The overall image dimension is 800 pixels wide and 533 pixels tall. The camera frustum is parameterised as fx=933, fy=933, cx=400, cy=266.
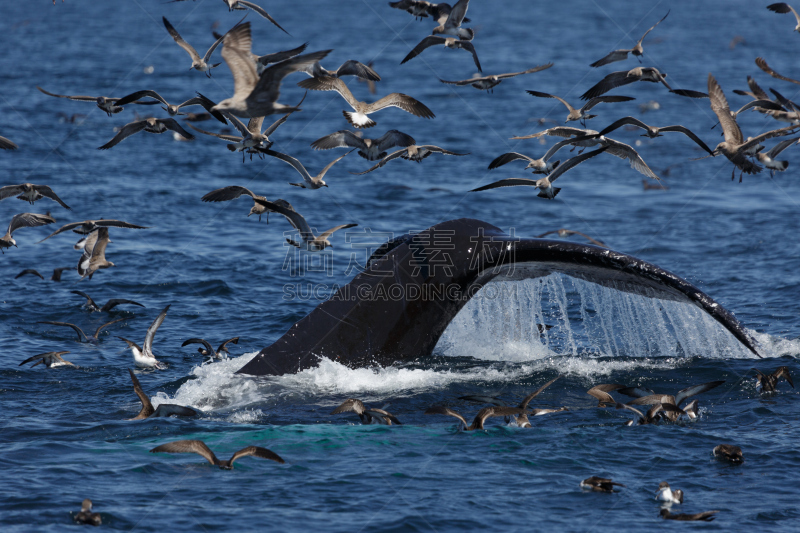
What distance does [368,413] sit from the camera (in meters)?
8.47

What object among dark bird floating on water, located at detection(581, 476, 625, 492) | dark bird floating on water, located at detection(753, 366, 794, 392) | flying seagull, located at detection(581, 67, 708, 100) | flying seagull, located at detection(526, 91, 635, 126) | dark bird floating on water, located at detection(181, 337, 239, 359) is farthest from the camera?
flying seagull, located at detection(581, 67, 708, 100)

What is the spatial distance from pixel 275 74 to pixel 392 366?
3.26m

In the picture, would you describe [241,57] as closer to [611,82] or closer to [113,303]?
[113,303]

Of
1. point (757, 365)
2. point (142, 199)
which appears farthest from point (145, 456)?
point (142, 199)

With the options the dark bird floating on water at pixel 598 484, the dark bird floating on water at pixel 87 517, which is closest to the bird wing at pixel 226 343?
the dark bird floating on water at pixel 87 517

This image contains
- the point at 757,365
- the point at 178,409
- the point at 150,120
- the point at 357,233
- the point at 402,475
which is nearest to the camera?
the point at 402,475

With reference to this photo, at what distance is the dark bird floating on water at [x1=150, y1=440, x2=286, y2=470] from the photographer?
24.1 ft

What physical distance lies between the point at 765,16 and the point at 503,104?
184 feet

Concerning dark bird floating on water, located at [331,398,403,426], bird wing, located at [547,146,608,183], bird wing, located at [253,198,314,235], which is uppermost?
bird wing, located at [547,146,608,183]

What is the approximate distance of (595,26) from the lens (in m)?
72.8

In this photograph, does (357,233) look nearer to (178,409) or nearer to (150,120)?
(150,120)

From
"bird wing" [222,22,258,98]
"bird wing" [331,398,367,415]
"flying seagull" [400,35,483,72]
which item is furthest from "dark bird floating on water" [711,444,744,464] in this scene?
"flying seagull" [400,35,483,72]

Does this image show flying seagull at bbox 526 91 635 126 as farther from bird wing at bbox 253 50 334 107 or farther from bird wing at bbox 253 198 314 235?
bird wing at bbox 253 50 334 107

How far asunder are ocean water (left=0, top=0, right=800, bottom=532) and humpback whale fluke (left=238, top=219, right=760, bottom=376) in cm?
23
